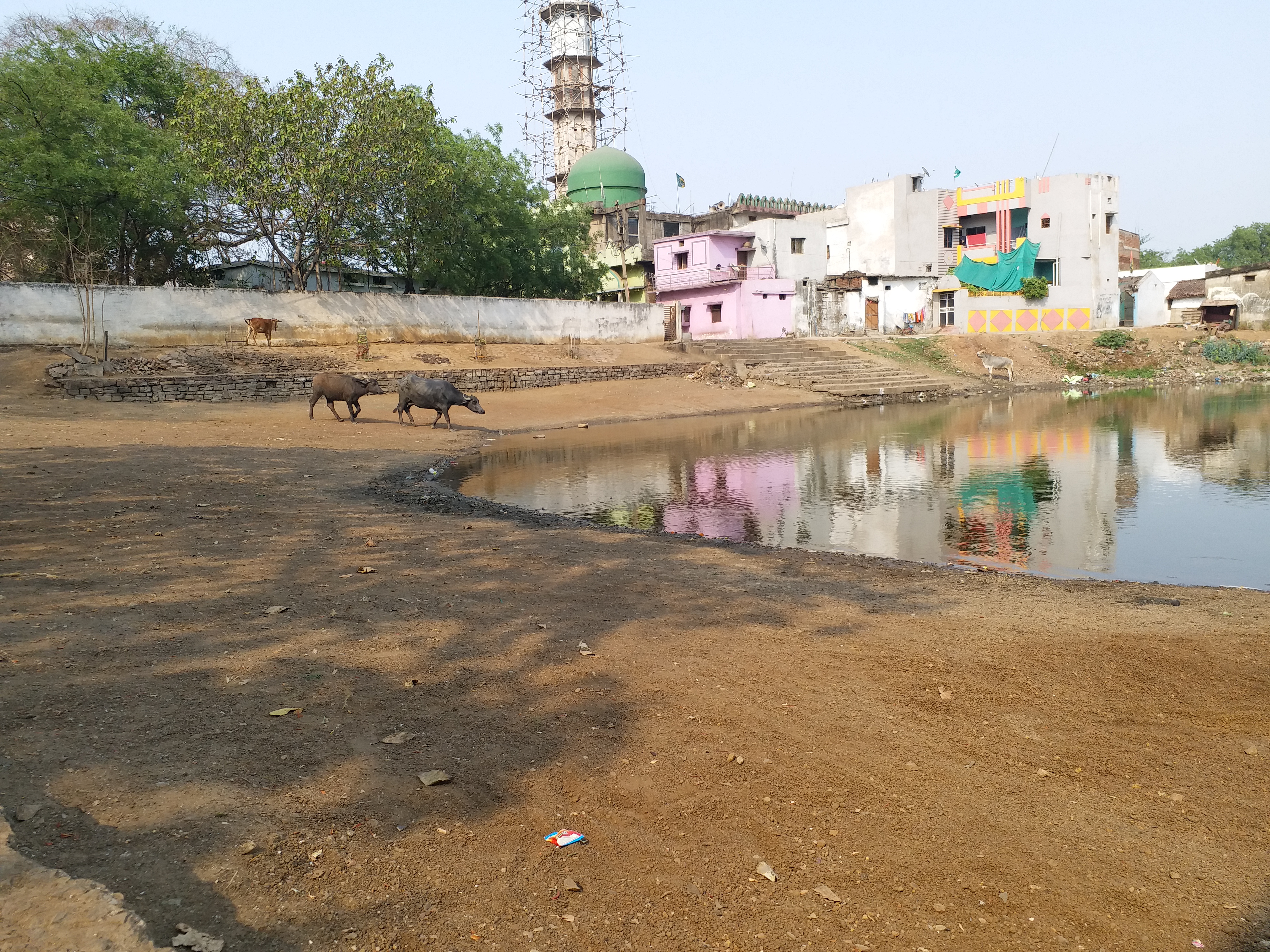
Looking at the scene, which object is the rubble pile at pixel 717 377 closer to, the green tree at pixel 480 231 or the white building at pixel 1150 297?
the green tree at pixel 480 231

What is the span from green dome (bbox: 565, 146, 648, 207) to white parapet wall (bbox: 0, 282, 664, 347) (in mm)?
18292

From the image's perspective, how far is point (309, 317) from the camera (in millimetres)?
31156

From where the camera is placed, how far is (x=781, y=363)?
37.1m

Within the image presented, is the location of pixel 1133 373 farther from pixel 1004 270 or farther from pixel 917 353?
pixel 1004 270

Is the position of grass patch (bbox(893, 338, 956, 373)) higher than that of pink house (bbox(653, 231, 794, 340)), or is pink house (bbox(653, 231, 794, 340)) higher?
pink house (bbox(653, 231, 794, 340))

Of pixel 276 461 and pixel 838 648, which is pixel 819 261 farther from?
pixel 838 648

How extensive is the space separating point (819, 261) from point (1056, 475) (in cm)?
3849

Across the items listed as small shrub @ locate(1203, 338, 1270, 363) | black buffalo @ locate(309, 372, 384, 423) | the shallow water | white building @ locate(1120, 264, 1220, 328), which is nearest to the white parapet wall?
black buffalo @ locate(309, 372, 384, 423)

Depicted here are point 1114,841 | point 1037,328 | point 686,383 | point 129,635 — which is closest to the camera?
point 1114,841

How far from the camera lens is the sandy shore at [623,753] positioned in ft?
9.93

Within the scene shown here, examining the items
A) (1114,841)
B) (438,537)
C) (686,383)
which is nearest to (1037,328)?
(686,383)

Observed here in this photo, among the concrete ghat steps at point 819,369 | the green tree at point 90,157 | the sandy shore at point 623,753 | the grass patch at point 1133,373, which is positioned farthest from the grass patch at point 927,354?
the sandy shore at point 623,753

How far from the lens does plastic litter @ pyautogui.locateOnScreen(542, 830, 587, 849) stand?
3418 millimetres

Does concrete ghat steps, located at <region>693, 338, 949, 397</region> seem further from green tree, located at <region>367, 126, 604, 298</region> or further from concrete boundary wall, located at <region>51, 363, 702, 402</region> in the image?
green tree, located at <region>367, 126, 604, 298</region>
